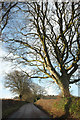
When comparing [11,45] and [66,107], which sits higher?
[11,45]

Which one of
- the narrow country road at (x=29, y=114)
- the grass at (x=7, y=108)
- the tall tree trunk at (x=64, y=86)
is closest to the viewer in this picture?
the grass at (x=7, y=108)

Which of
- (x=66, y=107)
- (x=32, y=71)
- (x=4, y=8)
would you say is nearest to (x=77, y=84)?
(x=32, y=71)

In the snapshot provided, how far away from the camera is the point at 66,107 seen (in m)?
5.14

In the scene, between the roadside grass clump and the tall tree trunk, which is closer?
the roadside grass clump

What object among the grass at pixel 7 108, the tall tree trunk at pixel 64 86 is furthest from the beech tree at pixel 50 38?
the grass at pixel 7 108

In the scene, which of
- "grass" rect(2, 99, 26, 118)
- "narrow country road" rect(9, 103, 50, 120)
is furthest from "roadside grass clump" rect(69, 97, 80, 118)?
"grass" rect(2, 99, 26, 118)

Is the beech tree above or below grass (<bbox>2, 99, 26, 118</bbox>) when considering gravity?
above

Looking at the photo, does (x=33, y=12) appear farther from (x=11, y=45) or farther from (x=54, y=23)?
(x=11, y=45)

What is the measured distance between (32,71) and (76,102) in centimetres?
662

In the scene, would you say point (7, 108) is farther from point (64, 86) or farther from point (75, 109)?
point (75, 109)

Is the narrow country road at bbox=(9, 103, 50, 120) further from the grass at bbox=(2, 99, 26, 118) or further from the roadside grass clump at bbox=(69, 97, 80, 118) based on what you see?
the roadside grass clump at bbox=(69, 97, 80, 118)

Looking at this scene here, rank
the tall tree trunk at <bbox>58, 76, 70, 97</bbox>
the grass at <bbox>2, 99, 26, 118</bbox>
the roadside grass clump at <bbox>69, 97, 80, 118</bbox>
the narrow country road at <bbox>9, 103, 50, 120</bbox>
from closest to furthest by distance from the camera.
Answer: the roadside grass clump at <bbox>69, 97, 80, 118</bbox> < the grass at <bbox>2, 99, 26, 118</bbox> < the narrow country road at <bbox>9, 103, 50, 120</bbox> < the tall tree trunk at <bbox>58, 76, 70, 97</bbox>

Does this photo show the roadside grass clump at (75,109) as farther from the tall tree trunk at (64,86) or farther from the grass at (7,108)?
the grass at (7,108)

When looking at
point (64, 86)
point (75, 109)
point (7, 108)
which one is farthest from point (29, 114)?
point (75, 109)
